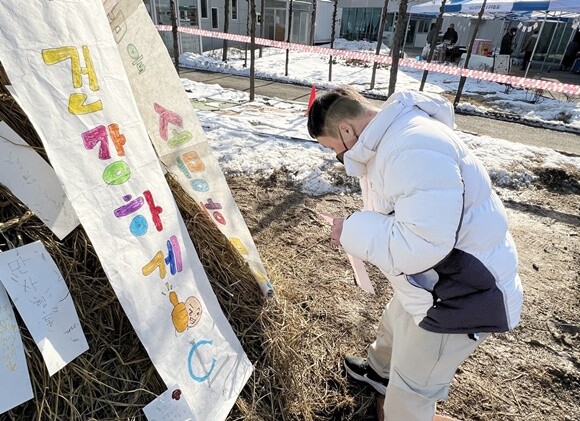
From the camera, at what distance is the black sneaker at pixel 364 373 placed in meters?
2.16

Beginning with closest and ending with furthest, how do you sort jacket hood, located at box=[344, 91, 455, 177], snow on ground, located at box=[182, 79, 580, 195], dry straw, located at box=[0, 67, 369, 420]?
1. dry straw, located at box=[0, 67, 369, 420]
2. jacket hood, located at box=[344, 91, 455, 177]
3. snow on ground, located at box=[182, 79, 580, 195]

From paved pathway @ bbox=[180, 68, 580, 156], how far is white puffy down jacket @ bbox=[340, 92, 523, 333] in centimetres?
644

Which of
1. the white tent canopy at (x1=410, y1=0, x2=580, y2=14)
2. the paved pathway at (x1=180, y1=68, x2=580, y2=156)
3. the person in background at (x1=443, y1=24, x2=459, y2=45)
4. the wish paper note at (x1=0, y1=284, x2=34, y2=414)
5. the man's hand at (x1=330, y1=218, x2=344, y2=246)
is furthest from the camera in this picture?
the person in background at (x1=443, y1=24, x2=459, y2=45)

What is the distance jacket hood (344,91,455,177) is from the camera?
Result: 1.35m

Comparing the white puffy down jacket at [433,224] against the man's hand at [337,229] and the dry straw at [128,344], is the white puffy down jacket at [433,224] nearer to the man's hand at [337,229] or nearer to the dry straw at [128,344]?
the man's hand at [337,229]

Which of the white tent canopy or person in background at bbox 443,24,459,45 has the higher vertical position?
the white tent canopy

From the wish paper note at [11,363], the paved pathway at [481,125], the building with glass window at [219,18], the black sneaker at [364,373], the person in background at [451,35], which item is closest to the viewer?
the wish paper note at [11,363]

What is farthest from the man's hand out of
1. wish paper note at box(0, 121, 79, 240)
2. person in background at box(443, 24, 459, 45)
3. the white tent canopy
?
person in background at box(443, 24, 459, 45)

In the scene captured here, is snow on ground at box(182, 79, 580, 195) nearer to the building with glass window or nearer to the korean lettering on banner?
the korean lettering on banner

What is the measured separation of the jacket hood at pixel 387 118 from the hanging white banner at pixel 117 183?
0.74 meters

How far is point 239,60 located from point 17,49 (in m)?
14.3

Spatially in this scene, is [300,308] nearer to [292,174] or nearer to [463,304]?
[463,304]

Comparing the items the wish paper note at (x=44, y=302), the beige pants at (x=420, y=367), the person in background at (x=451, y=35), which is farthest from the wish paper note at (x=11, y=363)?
the person in background at (x=451, y=35)

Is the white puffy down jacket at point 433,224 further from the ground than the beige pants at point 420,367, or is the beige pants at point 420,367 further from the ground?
the white puffy down jacket at point 433,224
